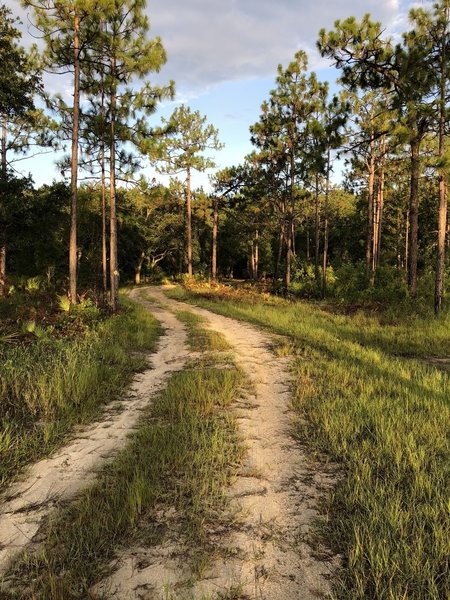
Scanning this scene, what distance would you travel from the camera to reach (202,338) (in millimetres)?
11508

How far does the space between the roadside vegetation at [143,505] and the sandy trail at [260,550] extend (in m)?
0.12

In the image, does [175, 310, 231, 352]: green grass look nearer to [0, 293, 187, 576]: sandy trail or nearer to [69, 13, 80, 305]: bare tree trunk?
[0, 293, 187, 576]: sandy trail

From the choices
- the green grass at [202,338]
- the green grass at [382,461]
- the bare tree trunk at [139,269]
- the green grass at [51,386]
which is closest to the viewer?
the green grass at [382,461]

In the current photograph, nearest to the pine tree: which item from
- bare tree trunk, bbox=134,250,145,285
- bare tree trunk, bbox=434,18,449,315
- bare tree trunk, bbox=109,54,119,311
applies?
bare tree trunk, bbox=109,54,119,311

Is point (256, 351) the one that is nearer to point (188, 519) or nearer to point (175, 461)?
point (175, 461)

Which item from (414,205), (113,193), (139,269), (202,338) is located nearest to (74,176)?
(113,193)

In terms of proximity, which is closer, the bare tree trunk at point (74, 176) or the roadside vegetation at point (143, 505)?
the roadside vegetation at point (143, 505)

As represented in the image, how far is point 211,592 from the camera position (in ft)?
8.35

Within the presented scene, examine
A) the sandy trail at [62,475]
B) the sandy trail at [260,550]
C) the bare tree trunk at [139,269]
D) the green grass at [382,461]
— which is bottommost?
the sandy trail at [62,475]

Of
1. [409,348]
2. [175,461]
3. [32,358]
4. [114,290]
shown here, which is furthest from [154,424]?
[114,290]

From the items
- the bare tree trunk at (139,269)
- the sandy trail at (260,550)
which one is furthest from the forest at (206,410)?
the bare tree trunk at (139,269)

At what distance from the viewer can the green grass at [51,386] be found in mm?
4719

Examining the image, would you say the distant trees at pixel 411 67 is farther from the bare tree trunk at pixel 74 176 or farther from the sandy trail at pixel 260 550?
the sandy trail at pixel 260 550

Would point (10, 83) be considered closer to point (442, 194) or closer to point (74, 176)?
point (74, 176)
